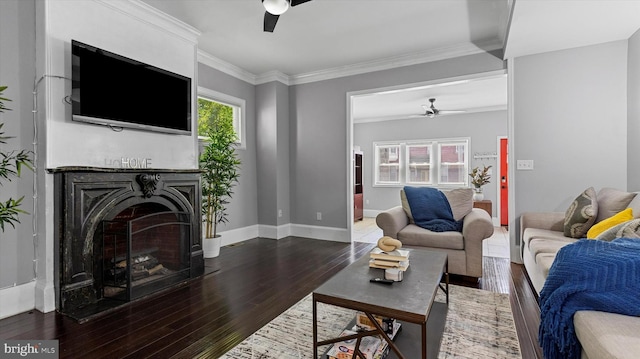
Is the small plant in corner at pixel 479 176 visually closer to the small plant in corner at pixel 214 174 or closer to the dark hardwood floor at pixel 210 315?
the dark hardwood floor at pixel 210 315

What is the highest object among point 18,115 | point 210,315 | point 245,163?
point 18,115

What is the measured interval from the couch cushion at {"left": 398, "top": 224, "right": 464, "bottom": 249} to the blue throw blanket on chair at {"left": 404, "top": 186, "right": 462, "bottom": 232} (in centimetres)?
14

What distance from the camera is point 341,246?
15.0ft

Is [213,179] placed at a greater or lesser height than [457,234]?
greater

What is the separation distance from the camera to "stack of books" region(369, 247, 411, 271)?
184cm

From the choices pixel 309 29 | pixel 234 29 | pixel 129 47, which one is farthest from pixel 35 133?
pixel 309 29

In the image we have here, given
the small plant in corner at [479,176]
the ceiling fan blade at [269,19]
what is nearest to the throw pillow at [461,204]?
the ceiling fan blade at [269,19]

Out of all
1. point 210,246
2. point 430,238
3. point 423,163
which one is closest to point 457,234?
point 430,238

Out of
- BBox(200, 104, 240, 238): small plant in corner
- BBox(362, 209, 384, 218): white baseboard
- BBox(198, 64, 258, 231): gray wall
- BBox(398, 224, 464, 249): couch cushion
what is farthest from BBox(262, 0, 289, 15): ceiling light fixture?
BBox(362, 209, 384, 218): white baseboard

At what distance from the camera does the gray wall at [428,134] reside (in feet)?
22.7

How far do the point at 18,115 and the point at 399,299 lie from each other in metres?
3.05

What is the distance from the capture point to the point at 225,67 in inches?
182

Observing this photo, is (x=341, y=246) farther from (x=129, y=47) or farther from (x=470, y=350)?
(x=129, y=47)

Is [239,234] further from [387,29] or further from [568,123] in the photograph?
[568,123]
